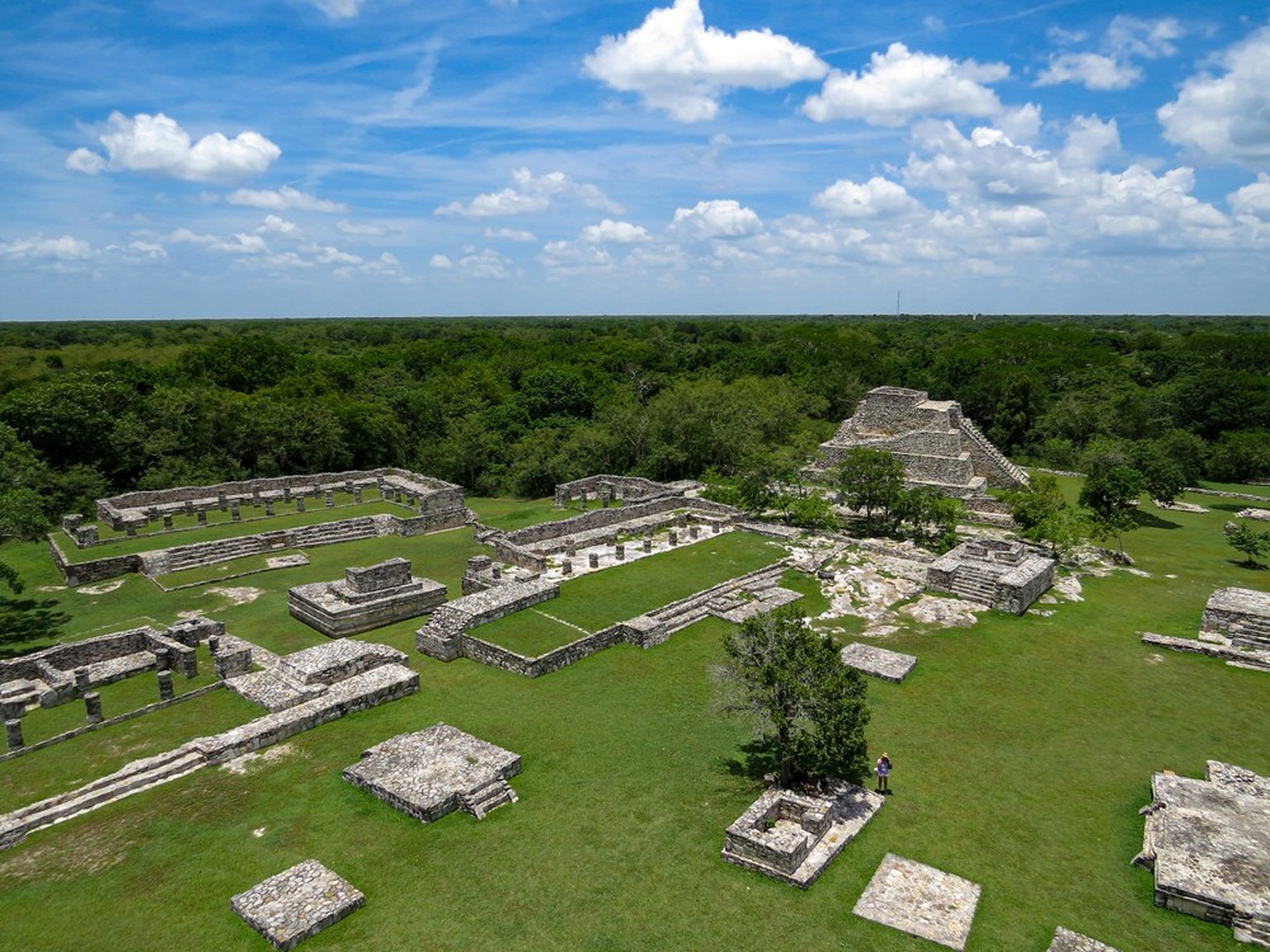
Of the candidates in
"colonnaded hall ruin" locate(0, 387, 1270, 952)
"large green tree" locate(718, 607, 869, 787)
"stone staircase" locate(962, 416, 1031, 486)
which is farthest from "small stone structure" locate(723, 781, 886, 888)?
"stone staircase" locate(962, 416, 1031, 486)

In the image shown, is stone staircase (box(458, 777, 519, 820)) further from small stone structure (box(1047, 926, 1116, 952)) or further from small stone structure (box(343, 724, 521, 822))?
small stone structure (box(1047, 926, 1116, 952))

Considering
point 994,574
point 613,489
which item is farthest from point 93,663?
point 994,574

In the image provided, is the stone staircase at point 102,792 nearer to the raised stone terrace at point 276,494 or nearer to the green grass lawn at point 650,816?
the green grass lawn at point 650,816

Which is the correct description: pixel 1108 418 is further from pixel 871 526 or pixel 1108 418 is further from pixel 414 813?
pixel 414 813

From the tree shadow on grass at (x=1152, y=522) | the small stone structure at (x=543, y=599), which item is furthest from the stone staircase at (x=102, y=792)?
the tree shadow on grass at (x=1152, y=522)

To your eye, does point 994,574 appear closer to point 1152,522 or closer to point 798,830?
point 798,830

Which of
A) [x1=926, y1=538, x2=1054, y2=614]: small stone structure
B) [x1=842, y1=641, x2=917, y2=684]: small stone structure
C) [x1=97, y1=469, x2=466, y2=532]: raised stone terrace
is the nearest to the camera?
[x1=842, y1=641, x2=917, y2=684]: small stone structure
